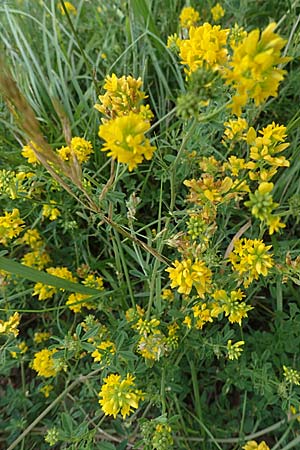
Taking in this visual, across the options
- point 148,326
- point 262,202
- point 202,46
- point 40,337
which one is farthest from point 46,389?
point 202,46

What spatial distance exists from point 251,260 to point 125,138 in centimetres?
46

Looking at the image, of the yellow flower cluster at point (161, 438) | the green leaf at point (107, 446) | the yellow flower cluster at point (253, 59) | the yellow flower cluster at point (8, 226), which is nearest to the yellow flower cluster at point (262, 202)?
the yellow flower cluster at point (253, 59)

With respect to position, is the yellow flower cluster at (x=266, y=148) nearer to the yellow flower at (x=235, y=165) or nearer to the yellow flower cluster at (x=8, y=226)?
the yellow flower at (x=235, y=165)

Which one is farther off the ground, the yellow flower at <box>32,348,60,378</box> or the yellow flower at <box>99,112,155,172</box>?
the yellow flower at <box>99,112,155,172</box>

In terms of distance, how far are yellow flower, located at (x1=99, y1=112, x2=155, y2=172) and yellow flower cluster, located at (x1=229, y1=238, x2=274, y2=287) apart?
41 centimetres

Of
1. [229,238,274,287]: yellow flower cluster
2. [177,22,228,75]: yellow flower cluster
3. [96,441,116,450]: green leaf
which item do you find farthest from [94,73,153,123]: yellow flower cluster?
[96,441,116,450]: green leaf

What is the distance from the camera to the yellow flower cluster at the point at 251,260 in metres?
1.12

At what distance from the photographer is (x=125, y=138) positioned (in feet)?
2.77

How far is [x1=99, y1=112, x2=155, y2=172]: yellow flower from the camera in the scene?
837mm

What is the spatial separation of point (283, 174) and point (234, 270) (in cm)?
63

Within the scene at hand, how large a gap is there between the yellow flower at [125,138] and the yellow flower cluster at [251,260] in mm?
409

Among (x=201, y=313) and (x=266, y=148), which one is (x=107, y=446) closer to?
(x=201, y=313)

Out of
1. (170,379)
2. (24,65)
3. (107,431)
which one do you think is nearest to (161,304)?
(170,379)

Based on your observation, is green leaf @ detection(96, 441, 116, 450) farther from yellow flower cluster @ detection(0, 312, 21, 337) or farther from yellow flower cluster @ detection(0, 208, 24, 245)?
yellow flower cluster @ detection(0, 208, 24, 245)
